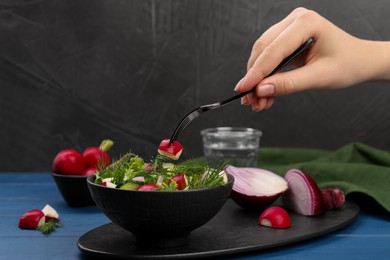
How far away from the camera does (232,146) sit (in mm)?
1882

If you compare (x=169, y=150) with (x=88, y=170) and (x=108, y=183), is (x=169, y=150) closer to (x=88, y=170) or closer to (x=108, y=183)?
(x=108, y=183)

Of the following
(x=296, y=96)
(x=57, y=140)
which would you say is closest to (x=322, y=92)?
(x=296, y=96)

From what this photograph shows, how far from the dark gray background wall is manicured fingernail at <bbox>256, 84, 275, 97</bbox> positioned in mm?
776

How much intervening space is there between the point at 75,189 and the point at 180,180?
420 mm

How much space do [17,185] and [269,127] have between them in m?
0.78

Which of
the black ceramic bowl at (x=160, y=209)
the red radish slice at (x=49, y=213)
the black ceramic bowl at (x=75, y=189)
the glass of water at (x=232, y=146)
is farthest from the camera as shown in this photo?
the glass of water at (x=232, y=146)

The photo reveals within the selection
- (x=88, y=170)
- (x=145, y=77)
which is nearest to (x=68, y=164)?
(x=88, y=170)

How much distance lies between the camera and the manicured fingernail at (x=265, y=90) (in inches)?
49.1

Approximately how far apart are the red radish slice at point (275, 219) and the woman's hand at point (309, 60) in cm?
21

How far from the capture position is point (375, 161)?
1.78 meters

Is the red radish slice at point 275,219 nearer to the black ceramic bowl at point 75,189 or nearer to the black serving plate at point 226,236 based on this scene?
the black serving plate at point 226,236

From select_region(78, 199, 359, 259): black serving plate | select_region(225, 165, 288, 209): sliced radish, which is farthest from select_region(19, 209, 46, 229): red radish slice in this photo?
select_region(225, 165, 288, 209): sliced radish

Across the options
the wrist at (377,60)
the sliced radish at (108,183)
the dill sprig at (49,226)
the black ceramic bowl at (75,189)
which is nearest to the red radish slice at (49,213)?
the dill sprig at (49,226)

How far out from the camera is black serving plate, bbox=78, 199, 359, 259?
1.03 meters
